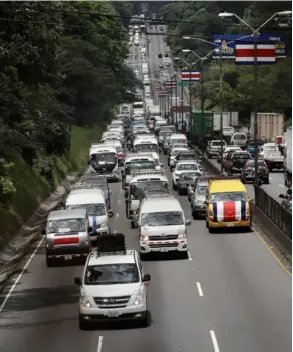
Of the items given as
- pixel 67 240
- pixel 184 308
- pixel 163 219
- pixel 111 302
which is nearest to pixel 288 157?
pixel 163 219

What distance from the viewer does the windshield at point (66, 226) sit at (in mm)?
31362

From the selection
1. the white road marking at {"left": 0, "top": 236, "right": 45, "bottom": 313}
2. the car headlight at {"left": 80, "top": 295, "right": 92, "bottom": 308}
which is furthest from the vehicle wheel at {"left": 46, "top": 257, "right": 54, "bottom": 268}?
the car headlight at {"left": 80, "top": 295, "right": 92, "bottom": 308}

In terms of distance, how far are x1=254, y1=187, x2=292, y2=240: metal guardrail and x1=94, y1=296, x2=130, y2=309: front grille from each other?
10.4m

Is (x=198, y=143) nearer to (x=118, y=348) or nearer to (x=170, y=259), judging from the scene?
(x=170, y=259)

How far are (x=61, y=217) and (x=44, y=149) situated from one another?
28.1 m

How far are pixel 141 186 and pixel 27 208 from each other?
22.6 ft

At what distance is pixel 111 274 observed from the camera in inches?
842

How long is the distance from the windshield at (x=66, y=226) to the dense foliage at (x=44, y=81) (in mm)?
3146

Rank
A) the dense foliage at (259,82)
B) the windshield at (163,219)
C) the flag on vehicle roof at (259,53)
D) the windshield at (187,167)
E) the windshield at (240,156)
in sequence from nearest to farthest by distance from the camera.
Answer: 1. the windshield at (163,219)
2. the windshield at (187,167)
3. the flag on vehicle roof at (259,53)
4. the windshield at (240,156)
5. the dense foliage at (259,82)

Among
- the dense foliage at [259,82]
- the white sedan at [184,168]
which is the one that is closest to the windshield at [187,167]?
the white sedan at [184,168]

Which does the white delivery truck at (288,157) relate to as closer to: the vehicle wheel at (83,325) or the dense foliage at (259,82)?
the dense foliage at (259,82)

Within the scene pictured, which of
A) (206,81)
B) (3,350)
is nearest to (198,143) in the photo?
(206,81)

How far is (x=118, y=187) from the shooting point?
6125 centimetres

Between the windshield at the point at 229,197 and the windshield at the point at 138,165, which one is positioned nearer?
the windshield at the point at 229,197
